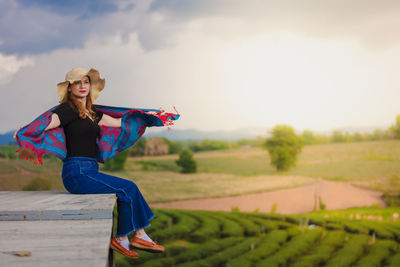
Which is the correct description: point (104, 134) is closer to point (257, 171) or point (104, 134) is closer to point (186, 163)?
point (186, 163)

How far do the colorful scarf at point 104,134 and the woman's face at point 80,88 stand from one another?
1.00 feet

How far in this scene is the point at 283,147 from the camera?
12.1 m

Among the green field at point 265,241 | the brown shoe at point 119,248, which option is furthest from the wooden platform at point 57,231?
the green field at point 265,241

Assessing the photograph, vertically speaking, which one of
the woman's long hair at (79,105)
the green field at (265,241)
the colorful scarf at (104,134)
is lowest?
the green field at (265,241)

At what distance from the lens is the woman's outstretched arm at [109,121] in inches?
153

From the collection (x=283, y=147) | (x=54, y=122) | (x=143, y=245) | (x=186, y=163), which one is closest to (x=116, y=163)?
(x=186, y=163)

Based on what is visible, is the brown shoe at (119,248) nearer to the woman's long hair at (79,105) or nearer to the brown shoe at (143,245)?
the brown shoe at (143,245)

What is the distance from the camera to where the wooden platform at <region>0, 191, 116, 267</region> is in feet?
6.39

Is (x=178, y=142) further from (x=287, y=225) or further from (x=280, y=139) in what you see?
(x=287, y=225)

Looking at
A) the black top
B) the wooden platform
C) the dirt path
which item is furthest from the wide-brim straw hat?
the dirt path

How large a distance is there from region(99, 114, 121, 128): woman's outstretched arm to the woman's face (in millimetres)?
338

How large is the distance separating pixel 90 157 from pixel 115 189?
0.53 m

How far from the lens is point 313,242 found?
7.13m

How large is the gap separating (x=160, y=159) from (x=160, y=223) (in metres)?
4.24
